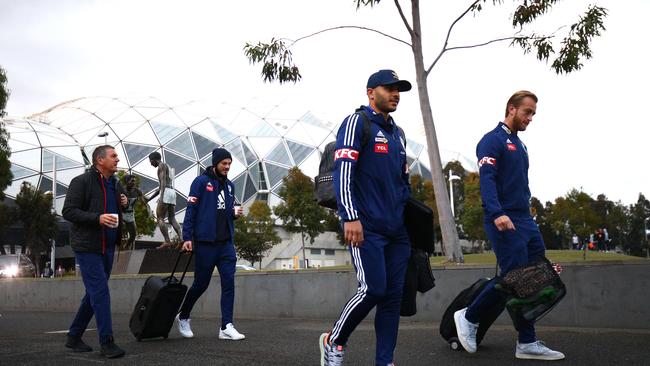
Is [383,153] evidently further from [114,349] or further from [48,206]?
[48,206]

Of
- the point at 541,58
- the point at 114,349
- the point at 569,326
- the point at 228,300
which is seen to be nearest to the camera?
the point at 114,349

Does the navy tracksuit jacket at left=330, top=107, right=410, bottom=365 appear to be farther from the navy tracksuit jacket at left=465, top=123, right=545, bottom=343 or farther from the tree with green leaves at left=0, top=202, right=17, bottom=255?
the tree with green leaves at left=0, top=202, right=17, bottom=255

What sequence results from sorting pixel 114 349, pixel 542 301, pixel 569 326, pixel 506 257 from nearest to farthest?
pixel 542 301, pixel 506 257, pixel 114 349, pixel 569 326

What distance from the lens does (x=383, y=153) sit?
3629 millimetres

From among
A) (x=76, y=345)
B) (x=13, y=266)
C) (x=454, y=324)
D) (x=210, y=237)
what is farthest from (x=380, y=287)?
(x=13, y=266)

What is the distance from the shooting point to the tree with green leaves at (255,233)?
46.5m

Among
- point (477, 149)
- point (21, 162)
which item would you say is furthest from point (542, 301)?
point (21, 162)

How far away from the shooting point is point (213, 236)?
611 cm

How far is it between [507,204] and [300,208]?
125ft

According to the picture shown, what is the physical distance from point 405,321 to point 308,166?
168 feet

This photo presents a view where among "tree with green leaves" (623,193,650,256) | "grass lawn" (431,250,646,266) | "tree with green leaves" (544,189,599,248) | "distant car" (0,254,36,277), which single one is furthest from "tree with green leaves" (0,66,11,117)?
"tree with green leaves" (623,193,650,256)

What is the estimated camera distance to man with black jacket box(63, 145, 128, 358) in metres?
5.02

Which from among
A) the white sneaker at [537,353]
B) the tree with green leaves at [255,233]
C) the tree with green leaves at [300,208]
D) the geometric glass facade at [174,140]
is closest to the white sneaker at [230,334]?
the white sneaker at [537,353]

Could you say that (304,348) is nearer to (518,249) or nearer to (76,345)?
(76,345)
